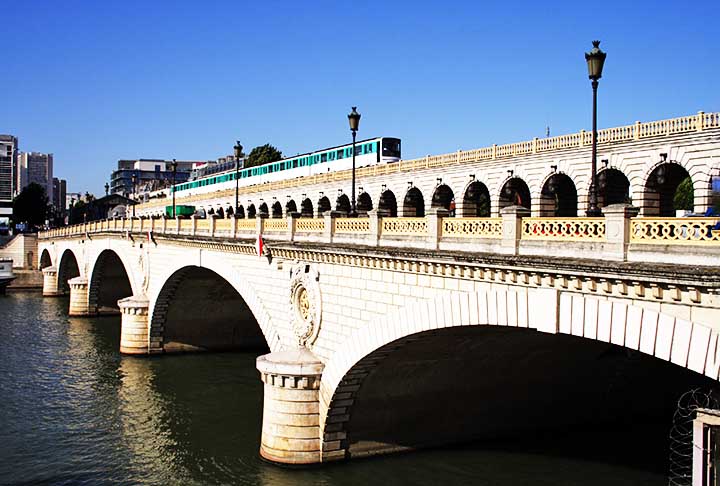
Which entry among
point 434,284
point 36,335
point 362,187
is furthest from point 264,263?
point 36,335

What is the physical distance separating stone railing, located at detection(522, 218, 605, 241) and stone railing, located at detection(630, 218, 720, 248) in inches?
28.0

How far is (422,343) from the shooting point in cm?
2034

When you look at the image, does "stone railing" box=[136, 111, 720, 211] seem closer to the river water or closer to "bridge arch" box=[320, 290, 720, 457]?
"bridge arch" box=[320, 290, 720, 457]

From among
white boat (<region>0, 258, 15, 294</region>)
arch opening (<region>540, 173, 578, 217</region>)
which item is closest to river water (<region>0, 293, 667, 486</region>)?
arch opening (<region>540, 173, 578, 217</region>)

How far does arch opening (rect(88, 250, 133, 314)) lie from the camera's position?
59.6 m

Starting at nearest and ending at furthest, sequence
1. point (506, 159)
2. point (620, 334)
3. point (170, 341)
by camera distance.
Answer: point (620, 334)
point (506, 159)
point (170, 341)

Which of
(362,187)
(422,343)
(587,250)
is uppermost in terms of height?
(362,187)

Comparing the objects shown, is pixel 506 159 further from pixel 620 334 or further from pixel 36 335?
pixel 36 335

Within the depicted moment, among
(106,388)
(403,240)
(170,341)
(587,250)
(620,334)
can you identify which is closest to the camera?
(620,334)

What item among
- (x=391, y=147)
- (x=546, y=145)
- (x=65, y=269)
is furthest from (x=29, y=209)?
(x=546, y=145)

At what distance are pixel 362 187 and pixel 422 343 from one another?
99.3 feet

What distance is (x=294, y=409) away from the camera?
22.2 m

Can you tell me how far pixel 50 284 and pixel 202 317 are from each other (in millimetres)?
40618

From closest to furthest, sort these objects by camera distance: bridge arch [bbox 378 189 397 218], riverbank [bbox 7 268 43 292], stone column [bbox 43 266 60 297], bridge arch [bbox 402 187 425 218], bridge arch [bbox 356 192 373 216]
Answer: bridge arch [bbox 402 187 425 218], bridge arch [bbox 378 189 397 218], bridge arch [bbox 356 192 373 216], stone column [bbox 43 266 60 297], riverbank [bbox 7 268 43 292]
